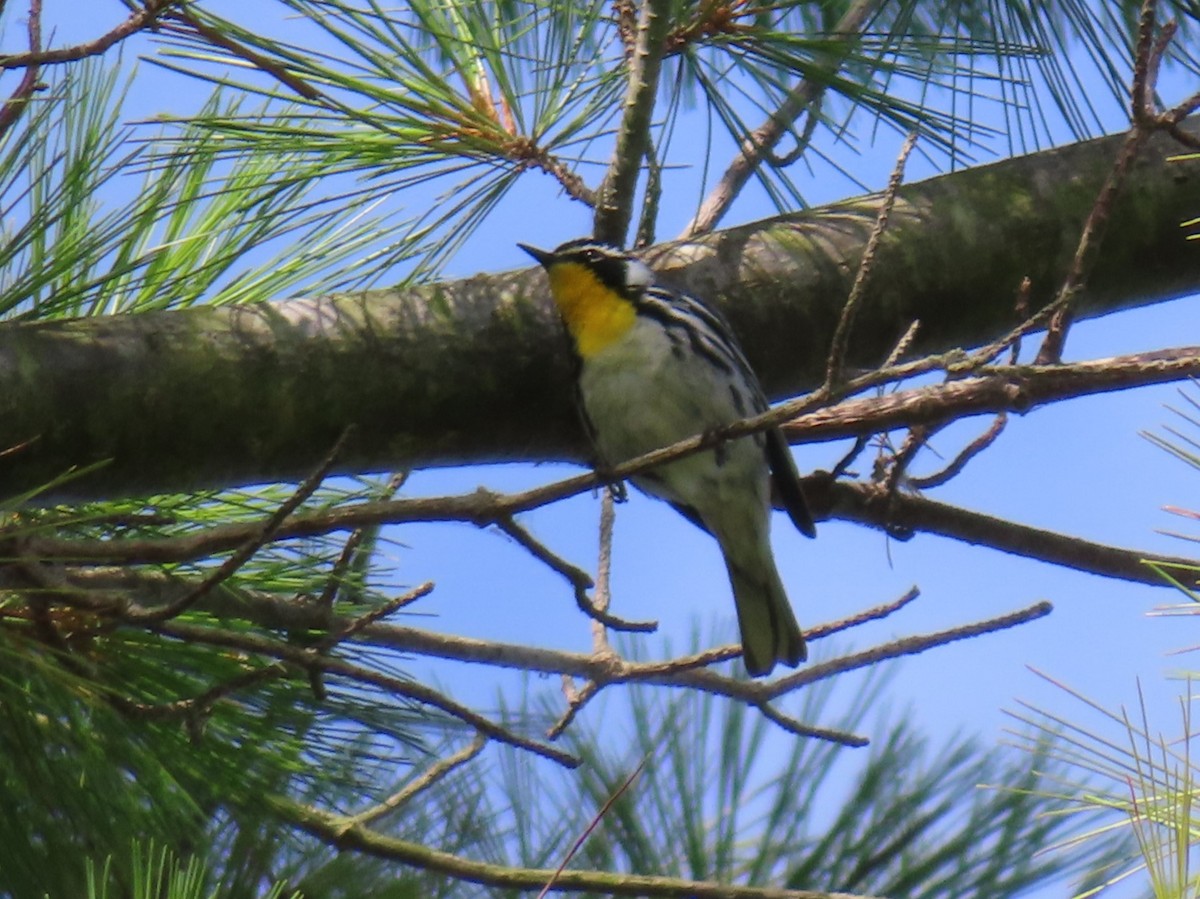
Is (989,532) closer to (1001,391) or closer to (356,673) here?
(1001,391)

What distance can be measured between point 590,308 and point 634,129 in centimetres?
50

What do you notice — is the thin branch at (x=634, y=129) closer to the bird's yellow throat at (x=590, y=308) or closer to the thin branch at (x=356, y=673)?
the bird's yellow throat at (x=590, y=308)

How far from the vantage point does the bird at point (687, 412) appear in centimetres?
→ 204

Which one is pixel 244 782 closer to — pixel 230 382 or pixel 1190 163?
pixel 230 382

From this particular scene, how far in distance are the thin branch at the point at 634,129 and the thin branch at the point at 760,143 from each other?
335 millimetres

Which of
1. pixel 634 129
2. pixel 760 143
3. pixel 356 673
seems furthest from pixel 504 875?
pixel 760 143

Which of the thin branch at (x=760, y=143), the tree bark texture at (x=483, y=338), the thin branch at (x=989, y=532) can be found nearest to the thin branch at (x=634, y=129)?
the tree bark texture at (x=483, y=338)

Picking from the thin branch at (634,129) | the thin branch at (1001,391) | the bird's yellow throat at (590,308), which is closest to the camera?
the thin branch at (1001,391)

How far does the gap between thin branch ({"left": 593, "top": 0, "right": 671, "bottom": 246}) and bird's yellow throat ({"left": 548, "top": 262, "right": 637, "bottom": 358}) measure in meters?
0.22

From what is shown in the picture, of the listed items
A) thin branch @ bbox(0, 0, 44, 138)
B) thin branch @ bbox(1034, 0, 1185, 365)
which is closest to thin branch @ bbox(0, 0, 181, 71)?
thin branch @ bbox(0, 0, 44, 138)

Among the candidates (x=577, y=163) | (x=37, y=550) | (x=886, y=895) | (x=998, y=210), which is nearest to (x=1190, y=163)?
(x=998, y=210)

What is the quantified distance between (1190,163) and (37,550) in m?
1.44

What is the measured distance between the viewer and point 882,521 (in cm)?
182

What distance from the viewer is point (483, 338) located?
167cm
